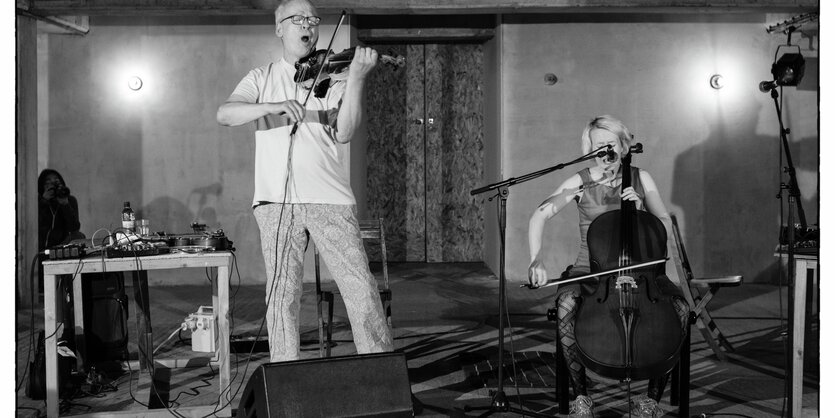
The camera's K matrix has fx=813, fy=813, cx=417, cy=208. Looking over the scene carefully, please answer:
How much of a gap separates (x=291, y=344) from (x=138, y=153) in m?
5.42

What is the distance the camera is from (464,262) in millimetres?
9203

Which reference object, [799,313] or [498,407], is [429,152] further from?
[799,313]

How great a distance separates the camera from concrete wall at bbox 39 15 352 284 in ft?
25.3

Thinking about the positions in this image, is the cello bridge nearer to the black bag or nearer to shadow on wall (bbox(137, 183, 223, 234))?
the black bag

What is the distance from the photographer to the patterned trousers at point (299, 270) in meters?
2.94

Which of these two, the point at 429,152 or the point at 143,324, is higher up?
the point at 429,152

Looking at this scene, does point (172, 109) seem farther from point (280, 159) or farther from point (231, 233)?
point (280, 159)

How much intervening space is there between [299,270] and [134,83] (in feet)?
17.7

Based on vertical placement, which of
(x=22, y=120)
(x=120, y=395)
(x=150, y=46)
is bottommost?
(x=120, y=395)

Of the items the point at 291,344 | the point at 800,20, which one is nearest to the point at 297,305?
the point at 291,344

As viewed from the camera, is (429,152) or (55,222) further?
(429,152)

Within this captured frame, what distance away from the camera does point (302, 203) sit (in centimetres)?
296

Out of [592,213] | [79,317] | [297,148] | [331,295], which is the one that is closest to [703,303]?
[592,213]

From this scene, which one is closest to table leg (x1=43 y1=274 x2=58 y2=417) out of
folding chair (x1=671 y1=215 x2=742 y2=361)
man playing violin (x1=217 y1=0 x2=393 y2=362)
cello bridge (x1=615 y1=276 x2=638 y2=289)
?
man playing violin (x1=217 y1=0 x2=393 y2=362)
